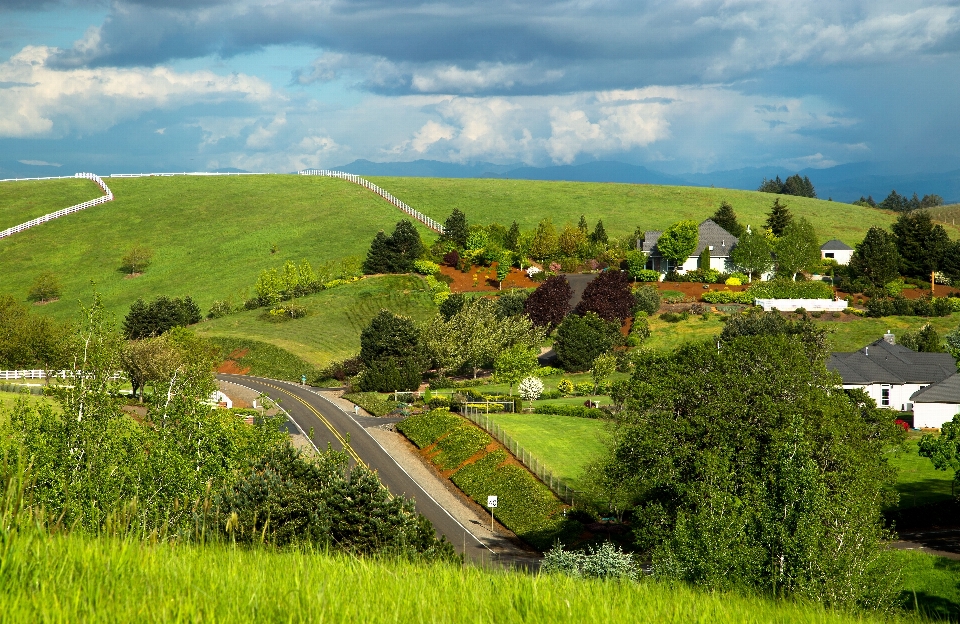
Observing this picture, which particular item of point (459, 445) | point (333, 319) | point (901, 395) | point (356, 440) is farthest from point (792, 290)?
point (356, 440)

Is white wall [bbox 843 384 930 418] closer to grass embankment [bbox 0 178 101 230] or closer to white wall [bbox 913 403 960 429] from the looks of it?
white wall [bbox 913 403 960 429]

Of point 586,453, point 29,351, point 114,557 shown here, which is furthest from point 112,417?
point 29,351

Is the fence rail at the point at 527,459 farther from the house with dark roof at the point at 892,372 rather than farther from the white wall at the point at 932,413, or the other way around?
the white wall at the point at 932,413

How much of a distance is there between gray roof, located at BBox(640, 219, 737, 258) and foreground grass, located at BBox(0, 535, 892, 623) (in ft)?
342

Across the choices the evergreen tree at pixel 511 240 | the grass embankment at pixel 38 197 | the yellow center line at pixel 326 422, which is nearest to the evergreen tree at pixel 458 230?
the evergreen tree at pixel 511 240

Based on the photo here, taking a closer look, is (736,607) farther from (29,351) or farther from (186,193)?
(186,193)

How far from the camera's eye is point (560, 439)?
187ft

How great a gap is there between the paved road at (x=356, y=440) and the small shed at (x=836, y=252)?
74608 mm

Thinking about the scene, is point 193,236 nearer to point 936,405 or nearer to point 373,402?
point 373,402

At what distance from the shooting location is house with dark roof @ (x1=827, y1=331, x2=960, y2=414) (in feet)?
224

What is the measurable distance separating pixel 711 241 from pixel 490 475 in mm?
71041

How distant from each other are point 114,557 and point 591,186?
7284 inches

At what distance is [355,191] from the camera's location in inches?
6585

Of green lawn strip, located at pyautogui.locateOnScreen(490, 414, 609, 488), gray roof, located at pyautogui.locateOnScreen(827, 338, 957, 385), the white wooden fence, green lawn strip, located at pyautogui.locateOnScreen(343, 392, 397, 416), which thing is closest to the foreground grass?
green lawn strip, located at pyautogui.locateOnScreen(490, 414, 609, 488)
